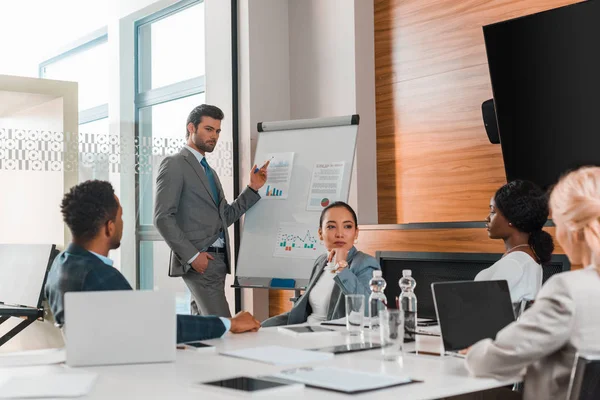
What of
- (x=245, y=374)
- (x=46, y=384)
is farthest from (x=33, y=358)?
(x=245, y=374)

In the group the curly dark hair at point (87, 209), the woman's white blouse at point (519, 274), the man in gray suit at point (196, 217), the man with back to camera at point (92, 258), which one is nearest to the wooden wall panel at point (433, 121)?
the man in gray suit at point (196, 217)

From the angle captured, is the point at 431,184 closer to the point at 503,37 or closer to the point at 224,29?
the point at 503,37

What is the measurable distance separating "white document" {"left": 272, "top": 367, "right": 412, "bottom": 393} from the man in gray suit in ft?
9.10

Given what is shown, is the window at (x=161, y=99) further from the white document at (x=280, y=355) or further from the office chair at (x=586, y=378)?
the office chair at (x=586, y=378)

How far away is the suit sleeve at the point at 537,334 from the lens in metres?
1.54

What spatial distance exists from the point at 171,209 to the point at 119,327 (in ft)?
8.50

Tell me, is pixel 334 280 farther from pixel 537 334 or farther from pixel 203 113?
pixel 203 113

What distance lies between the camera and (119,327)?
1.96 meters

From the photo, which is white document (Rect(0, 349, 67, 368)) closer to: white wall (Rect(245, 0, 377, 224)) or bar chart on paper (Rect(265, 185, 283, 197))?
bar chart on paper (Rect(265, 185, 283, 197))

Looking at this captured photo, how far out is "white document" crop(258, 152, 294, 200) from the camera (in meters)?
4.96

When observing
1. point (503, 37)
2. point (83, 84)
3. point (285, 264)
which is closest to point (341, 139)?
point (285, 264)

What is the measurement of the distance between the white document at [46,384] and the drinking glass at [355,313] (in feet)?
3.20

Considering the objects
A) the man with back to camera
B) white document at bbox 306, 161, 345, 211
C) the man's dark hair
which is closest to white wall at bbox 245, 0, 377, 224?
white document at bbox 306, 161, 345, 211

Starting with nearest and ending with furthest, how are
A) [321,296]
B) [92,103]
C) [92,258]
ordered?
1. [92,258]
2. [321,296]
3. [92,103]
